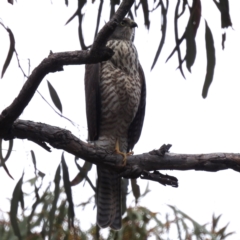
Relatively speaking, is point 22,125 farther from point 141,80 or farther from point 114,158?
point 141,80

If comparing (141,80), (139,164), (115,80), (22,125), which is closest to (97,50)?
(22,125)

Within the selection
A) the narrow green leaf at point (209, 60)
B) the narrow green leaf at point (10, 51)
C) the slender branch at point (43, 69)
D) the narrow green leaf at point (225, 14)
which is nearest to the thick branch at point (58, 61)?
the slender branch at point (43, 69)

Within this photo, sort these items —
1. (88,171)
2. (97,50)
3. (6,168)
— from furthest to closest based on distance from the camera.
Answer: (88,171) < (6,168) < (97,50)

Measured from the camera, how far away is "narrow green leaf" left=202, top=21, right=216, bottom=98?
2.64 metres

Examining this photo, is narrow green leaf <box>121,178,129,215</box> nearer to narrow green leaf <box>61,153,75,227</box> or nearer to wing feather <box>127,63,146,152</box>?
wing feather <box>127,63,146,152</box>

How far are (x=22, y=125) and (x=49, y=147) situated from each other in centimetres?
13

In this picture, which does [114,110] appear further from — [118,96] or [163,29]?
[163,29]

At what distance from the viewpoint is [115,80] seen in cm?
337

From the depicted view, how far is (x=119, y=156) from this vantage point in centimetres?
257

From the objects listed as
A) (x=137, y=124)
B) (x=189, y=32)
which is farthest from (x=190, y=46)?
(x=137, y=124)

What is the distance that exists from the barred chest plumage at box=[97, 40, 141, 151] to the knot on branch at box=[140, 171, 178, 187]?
99 centimetres

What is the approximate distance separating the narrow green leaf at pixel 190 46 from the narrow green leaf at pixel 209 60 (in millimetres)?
59


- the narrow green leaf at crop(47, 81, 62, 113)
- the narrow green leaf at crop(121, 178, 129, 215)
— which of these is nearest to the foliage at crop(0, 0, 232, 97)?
the narrow green leaf at crop(47, 81, 62, 113)

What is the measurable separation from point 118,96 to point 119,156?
0.85m
